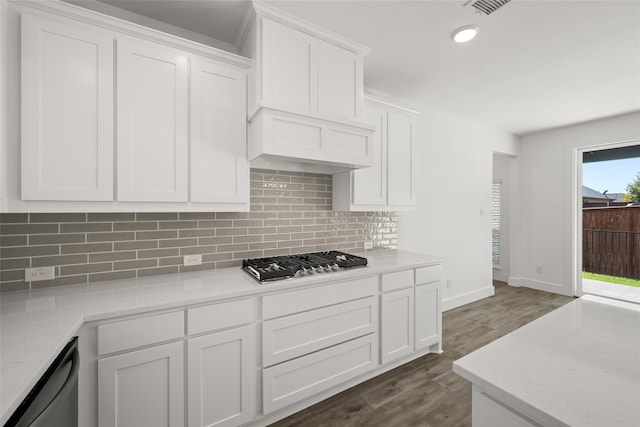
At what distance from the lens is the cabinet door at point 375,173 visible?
8.59 ft

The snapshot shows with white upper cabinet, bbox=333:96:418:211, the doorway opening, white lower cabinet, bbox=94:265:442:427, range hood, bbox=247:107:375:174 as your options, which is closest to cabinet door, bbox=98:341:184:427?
white lower cabinet, bbox=94:265:442:427

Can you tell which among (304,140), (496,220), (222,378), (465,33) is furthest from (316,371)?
(496,220)

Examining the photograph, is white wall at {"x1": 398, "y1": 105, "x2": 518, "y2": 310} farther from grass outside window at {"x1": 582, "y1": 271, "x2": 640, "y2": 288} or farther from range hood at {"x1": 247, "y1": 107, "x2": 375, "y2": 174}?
grass outside window at {"x1": 582, "y1": 271, "x2": 640, "y2": 288}

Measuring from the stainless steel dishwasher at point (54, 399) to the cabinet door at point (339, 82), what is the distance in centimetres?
197

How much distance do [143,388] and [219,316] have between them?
487mm

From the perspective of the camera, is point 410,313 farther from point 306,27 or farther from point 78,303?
point 306,27

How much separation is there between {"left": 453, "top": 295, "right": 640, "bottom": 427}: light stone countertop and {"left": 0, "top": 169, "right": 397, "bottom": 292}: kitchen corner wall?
186 cm

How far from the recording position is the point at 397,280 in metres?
2.40

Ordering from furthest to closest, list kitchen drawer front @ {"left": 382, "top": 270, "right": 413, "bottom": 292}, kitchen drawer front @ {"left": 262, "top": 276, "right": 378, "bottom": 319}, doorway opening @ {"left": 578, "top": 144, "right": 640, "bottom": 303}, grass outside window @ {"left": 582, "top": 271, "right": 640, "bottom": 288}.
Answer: grass outside window @ {"left": 582, "top": 271, "right": 640, "bottom": 288} < doorway opening @ {"left": 578, "top": 144, "right": 640, "bottom": 303} < kitchen drawer front @ {"left": 382, "top": 270, "right": 413, "bottom": 292} < kitchen drawer front @ {"left": 262, "top": 276, "right": 378, "bottom": 319}

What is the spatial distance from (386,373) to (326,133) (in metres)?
2.13

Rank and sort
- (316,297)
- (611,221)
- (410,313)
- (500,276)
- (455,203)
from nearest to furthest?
(316,297) < (410,313) < (455,203) < (611,221) < (500,276)

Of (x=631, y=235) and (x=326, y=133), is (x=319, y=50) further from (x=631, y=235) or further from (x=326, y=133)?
(x=631, y=235)

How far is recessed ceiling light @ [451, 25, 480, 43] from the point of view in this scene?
2.08 meters

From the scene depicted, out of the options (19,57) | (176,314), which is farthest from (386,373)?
(19,57)
